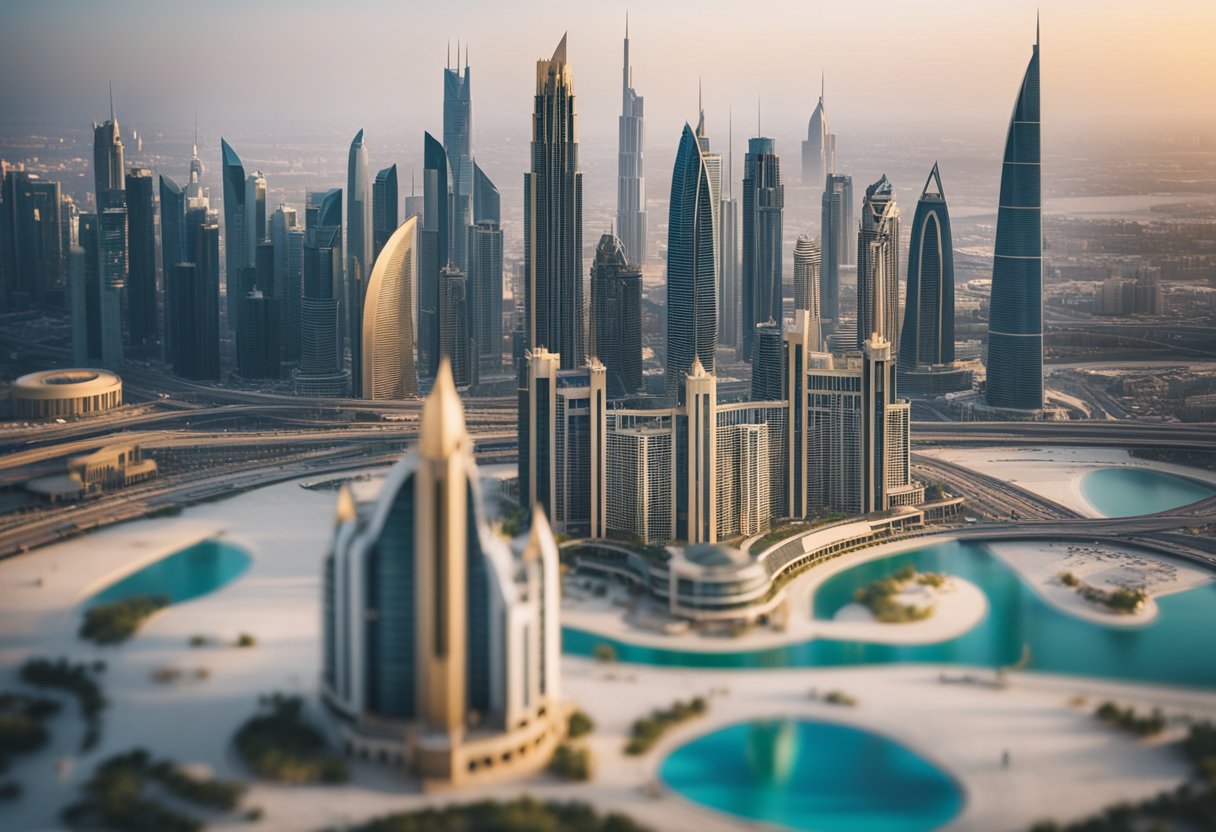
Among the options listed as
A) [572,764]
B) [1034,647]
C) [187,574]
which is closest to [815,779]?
[572,764]

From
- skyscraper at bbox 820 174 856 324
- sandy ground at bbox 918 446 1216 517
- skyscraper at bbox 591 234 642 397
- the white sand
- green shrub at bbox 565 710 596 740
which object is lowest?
green shrub at bbox 565 710 596 740

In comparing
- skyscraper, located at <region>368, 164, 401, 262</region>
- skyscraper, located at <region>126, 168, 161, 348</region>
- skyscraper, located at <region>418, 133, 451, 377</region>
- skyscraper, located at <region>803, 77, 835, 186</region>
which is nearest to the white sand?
skyscraper, located at <region>418, 133, 451, 377</region>

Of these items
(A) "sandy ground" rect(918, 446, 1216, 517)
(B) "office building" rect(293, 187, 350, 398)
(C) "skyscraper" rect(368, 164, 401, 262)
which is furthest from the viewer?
(C) "skyscraper" rect(368, 164, 401, 262)

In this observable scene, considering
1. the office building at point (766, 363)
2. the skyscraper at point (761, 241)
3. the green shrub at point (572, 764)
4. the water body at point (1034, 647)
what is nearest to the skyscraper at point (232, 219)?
the skyscraper at point (761, 241)

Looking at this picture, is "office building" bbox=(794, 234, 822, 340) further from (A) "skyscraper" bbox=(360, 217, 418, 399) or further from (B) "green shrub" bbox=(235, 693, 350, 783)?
(B) "green shrub" bbox=(235, 693, 350, 783)

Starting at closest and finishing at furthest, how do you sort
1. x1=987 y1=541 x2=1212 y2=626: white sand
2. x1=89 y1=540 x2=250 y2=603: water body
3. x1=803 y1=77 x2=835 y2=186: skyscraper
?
Result: 1. x1=89 y1=540 x2=250 y2=603: water body
2. x1=987 y1=541 x2=1212 y2=626: white sand
3. x1=803 y1=77 x2=835 y2=186: skyscraper

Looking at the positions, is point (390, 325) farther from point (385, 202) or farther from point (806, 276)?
point (806, 276)

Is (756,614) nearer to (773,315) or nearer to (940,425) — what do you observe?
(940,425)
